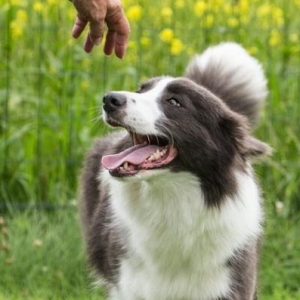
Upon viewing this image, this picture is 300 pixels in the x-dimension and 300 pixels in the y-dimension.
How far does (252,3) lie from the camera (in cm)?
714

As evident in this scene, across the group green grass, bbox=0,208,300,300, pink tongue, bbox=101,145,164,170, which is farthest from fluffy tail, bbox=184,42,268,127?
pink tongue, bbox=101,145,164,170

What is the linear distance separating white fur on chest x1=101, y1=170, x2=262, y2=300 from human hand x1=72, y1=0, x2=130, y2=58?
1.98ft

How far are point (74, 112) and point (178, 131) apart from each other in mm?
2467

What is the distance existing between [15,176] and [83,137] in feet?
1.71

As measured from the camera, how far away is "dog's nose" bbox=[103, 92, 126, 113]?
3.60 m

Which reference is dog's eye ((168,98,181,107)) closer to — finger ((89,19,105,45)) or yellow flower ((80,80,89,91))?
finger ((89,19,105,45))

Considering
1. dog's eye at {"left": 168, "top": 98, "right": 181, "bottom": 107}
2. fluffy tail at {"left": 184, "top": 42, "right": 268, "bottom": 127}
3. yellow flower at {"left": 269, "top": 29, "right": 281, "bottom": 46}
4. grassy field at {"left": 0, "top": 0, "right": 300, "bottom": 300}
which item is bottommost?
grassy field at {"left": 0, "top": 0, "right": 300, "bottom": 300}

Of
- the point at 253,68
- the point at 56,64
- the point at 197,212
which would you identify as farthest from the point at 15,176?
the point at 197,212

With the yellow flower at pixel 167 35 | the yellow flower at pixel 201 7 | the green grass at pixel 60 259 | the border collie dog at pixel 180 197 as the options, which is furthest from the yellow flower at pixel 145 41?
the border collie dog at pixel 180 197

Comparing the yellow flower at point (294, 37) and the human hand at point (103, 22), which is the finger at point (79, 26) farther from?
the yellow flower at point (294, 37)

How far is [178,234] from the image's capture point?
4059 mm

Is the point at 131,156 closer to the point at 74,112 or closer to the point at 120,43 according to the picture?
the point at 120,43

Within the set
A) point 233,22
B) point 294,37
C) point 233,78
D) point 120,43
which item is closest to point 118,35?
point 120,43

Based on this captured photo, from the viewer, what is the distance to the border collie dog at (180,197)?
12.3 feet
